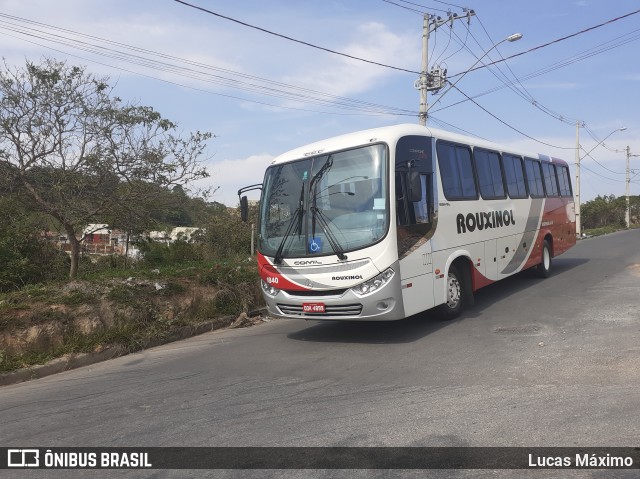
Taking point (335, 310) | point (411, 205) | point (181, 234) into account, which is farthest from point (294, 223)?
point (181, 234)

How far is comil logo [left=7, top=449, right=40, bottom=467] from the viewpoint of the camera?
4008mm

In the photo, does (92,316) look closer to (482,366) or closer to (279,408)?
(279,408)

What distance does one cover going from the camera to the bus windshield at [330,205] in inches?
280

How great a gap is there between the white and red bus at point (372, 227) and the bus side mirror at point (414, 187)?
0.05 feet

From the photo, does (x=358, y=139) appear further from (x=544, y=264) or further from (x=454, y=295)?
(x=544, y=264)

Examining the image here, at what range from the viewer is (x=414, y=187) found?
7242 mm

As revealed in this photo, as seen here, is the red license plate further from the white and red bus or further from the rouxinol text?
the rouxinol text

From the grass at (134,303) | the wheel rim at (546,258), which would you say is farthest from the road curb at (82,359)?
the wheel rim at (546,258)

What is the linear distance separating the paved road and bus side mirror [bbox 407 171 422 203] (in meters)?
2.03

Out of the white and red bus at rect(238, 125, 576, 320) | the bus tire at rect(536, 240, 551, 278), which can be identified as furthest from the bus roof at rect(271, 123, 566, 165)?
the bus tire at rect(536, 240, 551, 278)

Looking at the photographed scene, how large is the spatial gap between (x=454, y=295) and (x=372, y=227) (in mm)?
2418

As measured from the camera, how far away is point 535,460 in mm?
3545

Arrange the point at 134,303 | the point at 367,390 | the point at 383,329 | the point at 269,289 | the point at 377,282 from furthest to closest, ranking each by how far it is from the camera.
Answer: the point at 134,303 → the point at 383,329 → the point at 269,289 → the point at 377,282 → the point at 367,390

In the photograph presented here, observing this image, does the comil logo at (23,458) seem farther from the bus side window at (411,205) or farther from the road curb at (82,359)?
the bus side window at (411,205)
